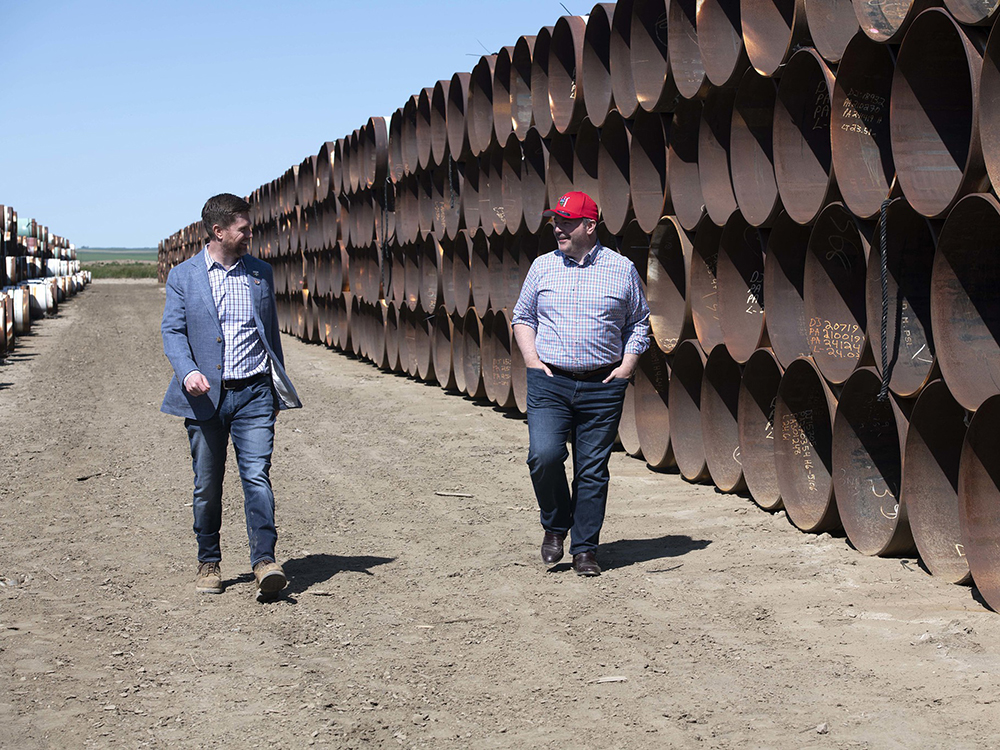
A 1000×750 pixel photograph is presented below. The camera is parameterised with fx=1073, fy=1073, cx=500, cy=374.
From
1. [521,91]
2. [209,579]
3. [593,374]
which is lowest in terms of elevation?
[209,579]

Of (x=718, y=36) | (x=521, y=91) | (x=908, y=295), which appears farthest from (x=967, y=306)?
(x=521, y=91)

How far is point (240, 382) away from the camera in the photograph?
4.74 m

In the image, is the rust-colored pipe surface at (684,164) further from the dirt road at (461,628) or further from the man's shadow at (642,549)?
the man's shadow at (642,549)

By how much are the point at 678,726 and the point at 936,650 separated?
1117 mm

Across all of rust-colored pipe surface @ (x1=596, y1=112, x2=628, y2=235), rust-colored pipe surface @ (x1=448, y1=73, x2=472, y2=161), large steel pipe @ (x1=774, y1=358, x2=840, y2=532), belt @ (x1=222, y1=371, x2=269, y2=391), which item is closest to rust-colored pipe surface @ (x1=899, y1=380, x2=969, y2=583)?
large steel pipe @ (x1=774, y1=358, x2=840, y2=532)

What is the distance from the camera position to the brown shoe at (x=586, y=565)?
4883 mm

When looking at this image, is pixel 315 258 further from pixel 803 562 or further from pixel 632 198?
pixel 803 562

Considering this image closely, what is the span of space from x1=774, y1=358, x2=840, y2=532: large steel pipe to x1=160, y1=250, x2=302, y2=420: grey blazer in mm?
2603

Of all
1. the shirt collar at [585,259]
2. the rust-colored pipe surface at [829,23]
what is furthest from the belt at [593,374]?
the rust-colored pipe surface at [829,23]

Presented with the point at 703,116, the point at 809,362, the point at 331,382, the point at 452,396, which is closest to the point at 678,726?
the point at 809,362

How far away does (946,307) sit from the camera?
435 centimetres

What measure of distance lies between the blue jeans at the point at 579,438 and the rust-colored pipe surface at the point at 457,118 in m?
6.29

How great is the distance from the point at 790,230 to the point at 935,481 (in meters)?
1.67

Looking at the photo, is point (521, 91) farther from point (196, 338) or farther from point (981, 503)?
point (981, 503)
